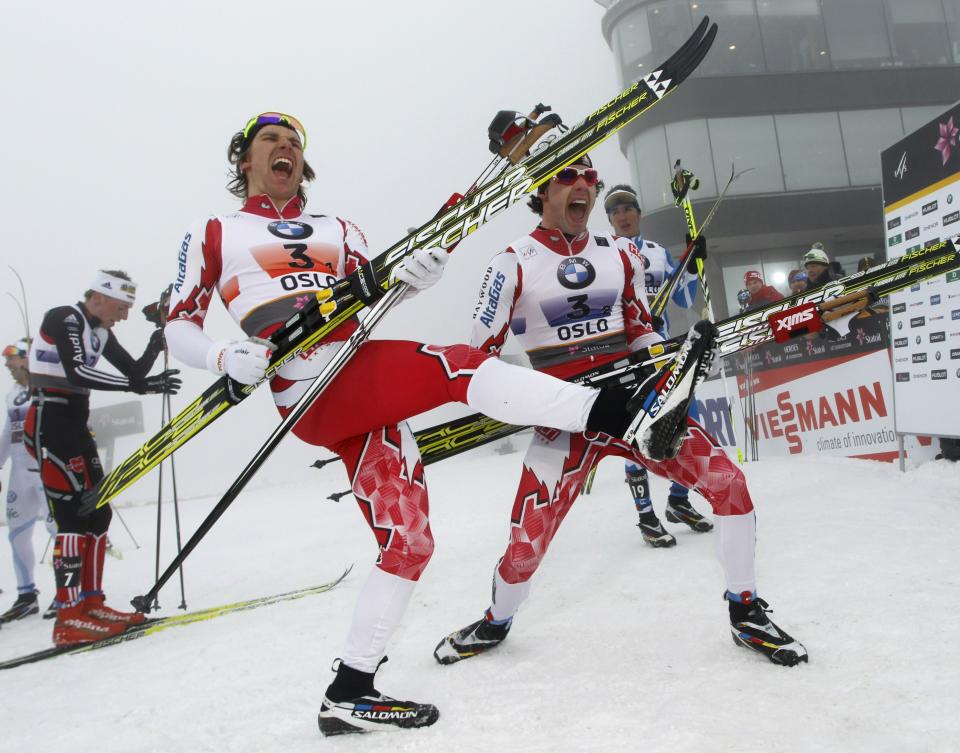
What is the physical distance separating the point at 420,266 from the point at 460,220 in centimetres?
28

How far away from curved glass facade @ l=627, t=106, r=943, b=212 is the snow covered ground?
15.4 meters

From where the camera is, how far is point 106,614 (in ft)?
12.9

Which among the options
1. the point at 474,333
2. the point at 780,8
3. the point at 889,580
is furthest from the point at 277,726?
the point at 780,8

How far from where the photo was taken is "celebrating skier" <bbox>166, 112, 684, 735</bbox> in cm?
196

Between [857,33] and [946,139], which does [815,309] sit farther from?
[857,33]

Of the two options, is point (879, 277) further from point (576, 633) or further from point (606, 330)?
point (576, 633)

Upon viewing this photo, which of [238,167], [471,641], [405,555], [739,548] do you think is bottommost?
[471,641]

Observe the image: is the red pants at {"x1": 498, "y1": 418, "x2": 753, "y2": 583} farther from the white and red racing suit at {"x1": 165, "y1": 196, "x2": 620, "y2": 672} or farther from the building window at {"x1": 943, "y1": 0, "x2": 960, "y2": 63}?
the building window at {"x1": 943, "y1": 0, "x2": 960, "y2": 63}

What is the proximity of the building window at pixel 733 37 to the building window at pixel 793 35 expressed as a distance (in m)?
0.29

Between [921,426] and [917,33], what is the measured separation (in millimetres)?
20695

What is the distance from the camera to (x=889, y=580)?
9.46ft

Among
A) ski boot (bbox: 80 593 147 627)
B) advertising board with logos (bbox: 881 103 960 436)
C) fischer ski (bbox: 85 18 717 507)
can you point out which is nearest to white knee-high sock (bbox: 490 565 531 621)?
fischer ski (bbox: 85 18 717 507)

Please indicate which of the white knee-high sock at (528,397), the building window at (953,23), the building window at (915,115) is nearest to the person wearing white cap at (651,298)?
the white knee-high sock at (528,397)

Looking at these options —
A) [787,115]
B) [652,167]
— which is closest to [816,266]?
[652,167]
